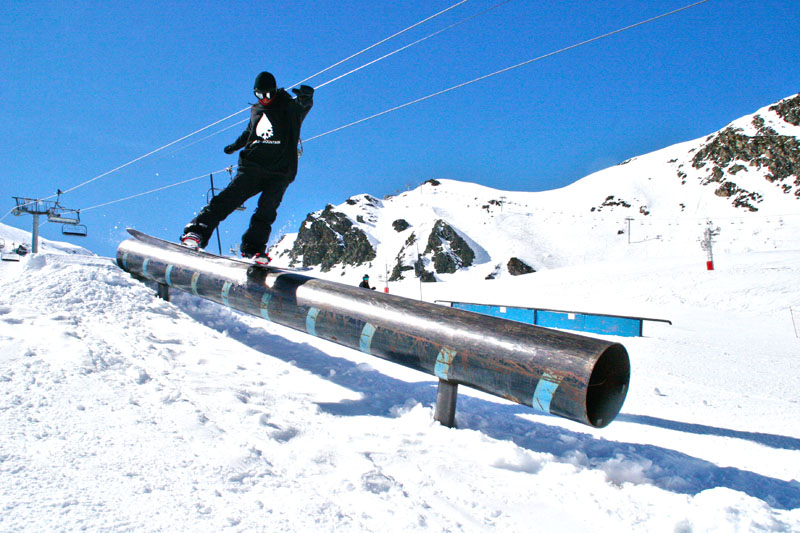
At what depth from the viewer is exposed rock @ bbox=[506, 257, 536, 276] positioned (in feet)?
177

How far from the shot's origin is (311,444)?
2.24 m

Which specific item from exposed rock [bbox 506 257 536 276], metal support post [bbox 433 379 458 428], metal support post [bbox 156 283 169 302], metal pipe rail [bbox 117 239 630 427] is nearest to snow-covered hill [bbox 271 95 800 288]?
exposed rock [bbox 506 257 536 276]

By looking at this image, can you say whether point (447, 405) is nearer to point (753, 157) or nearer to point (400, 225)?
point (400, 225)

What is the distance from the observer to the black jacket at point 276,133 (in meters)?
4.31

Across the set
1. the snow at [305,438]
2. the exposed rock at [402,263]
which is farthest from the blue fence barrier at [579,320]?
the exposed rock at [402,263]

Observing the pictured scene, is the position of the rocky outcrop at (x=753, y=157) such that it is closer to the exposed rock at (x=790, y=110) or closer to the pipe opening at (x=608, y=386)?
the exposed rock at (x=790, y=110)

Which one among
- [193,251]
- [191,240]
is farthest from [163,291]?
[191,240]

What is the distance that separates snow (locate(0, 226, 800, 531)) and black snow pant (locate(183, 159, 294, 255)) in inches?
42.9

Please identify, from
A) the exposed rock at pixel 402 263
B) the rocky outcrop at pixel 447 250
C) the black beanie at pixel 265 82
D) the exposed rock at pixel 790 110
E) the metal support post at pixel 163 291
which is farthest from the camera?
the exposed rock at pixel 790 110

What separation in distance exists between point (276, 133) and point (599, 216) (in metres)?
72.4

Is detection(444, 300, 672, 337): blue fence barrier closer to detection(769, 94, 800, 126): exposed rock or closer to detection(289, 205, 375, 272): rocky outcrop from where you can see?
detection(289, 205, 375, 272): rocky outcrop

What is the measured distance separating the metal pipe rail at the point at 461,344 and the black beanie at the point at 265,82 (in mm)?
1857

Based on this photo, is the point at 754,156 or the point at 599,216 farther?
the point at 754,156

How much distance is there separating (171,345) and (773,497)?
4.39 meters
